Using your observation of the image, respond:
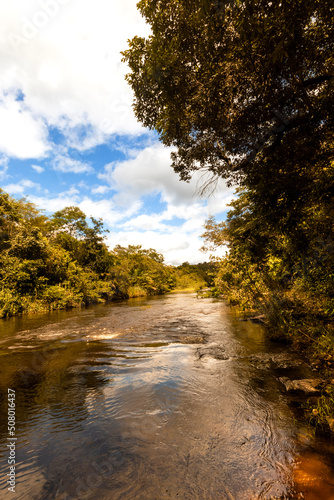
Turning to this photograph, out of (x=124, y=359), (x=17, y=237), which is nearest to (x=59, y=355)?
(x=124, y=359)

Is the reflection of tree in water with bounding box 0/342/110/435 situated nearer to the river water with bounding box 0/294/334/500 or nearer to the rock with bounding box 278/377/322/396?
the river water with bounding box 0/294/334/500

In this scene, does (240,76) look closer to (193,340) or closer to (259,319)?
(193,340)

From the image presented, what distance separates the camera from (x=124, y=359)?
6.02m

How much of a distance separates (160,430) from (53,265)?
64.5ft

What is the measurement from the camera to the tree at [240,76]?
369cm

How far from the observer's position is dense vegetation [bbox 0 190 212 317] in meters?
16.4

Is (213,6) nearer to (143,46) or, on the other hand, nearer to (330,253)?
(143,46)

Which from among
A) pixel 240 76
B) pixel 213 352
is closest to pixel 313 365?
pixel 213 352

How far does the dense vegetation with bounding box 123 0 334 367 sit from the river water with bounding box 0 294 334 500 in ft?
7.54

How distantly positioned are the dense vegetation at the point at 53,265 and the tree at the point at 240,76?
1552 cm

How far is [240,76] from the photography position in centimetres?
455

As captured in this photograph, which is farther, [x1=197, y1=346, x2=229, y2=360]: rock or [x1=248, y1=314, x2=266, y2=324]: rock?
[x1=248, y1=314, x2=266, y2=324]: rock

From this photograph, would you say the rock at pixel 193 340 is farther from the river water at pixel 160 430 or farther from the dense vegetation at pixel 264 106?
the dense vegetation at pixel 264 106

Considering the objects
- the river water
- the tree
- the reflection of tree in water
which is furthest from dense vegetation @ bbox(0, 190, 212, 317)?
the tree
